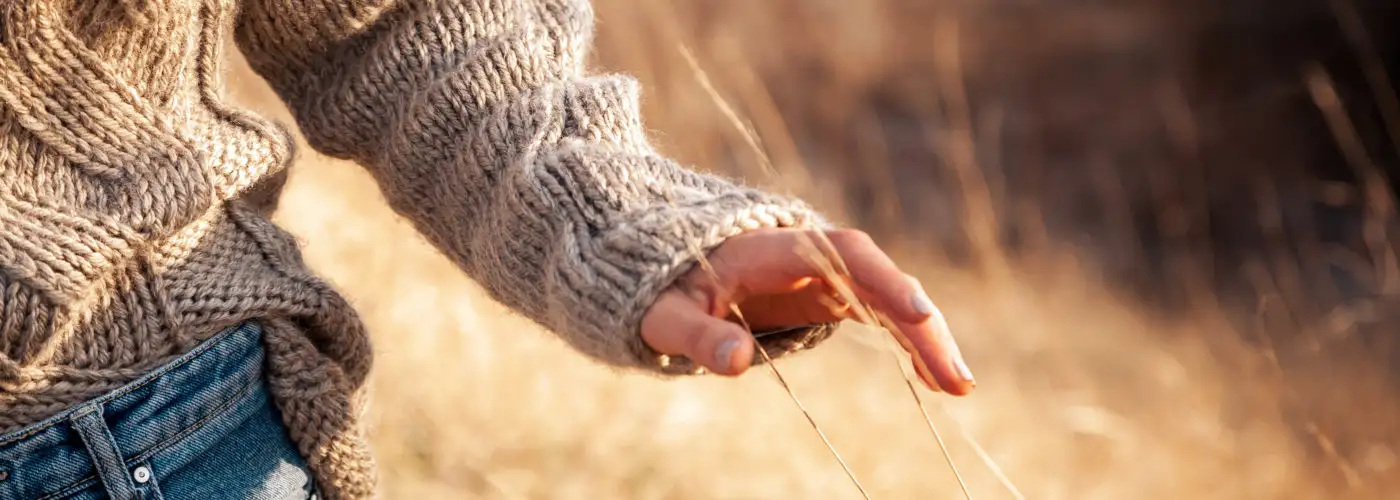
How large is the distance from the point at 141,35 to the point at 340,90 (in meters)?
0.18

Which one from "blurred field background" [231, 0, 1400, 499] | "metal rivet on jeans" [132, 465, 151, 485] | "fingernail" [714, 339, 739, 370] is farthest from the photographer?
"blurred field background" [231, 0, 1400, 499]

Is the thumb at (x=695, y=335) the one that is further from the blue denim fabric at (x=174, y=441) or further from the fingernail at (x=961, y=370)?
the blue denim fabric at (x=174, y=441)

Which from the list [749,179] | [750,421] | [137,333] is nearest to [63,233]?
[137,333]

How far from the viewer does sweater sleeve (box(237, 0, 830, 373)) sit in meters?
0.77

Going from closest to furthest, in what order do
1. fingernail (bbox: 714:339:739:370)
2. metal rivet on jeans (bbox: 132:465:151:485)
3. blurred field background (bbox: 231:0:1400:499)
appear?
fingernail (bbox: 714:339:739:370), metal rivet on jeans (bbox: 132:465:151:485), blurred field background (bbox: 231:0:1400:499)

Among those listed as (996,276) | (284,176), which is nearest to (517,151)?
(284,176)

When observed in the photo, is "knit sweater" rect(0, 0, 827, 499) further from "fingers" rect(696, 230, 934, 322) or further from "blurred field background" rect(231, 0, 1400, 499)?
"blurred field background" rect(231, 0, 1400, 499)

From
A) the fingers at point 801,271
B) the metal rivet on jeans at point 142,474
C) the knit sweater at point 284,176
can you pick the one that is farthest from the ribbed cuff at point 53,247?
the fingers at point 801,271

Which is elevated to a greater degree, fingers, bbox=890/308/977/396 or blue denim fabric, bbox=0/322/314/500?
fingers, bbox=890/308/977/396

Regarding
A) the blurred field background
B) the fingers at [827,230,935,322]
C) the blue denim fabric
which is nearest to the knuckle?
the fingers at [827,230,935,322]

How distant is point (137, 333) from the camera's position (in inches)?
30.8

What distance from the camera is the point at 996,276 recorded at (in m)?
3.61

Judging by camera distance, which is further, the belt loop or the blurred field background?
the blurred field background

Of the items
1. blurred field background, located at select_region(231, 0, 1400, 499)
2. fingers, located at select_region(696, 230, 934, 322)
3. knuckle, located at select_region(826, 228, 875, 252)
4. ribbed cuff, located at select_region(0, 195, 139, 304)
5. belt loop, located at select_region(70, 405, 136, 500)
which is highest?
knuckle, located at select_region(826, 228, 875, 252)
